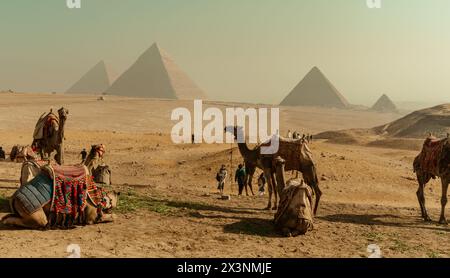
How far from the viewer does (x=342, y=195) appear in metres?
18.7

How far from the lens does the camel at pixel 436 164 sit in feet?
39.3

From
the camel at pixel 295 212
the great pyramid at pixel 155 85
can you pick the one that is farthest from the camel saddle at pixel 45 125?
the great pyramid at pixel 155 85

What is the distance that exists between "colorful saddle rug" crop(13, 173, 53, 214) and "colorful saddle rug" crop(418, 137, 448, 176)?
9987mm

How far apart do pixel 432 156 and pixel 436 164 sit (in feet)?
0.93

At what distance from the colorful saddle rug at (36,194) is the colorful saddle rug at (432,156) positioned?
999 cm

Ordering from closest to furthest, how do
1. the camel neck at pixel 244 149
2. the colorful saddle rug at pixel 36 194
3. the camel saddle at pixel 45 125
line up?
the colorful saddle rug at pixel 36 194 → the camel neck at pixel 244 149 → the camel saddle at pixel 45 125

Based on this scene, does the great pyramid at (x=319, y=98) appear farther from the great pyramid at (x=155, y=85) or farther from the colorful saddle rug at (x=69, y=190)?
the colorful saddle rug at (x=69, y=190)

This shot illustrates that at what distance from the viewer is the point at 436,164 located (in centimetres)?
1227

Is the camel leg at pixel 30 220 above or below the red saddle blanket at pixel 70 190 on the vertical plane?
below

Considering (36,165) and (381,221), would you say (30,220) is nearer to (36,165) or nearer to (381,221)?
(36,165)

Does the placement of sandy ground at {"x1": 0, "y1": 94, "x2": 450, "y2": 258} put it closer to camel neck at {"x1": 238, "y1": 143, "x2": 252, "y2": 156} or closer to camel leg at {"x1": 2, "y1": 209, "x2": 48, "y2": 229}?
camel leg at {"x1": 2, "y1": 209, "x2": 48, "y2": 229}

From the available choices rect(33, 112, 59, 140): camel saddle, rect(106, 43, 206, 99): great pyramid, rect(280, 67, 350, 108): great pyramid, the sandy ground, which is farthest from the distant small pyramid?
rect(33, 112, 59, 140): camel saddle

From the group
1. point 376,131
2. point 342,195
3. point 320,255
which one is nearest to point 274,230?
point 320,255

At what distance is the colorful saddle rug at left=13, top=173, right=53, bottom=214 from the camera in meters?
8.55
